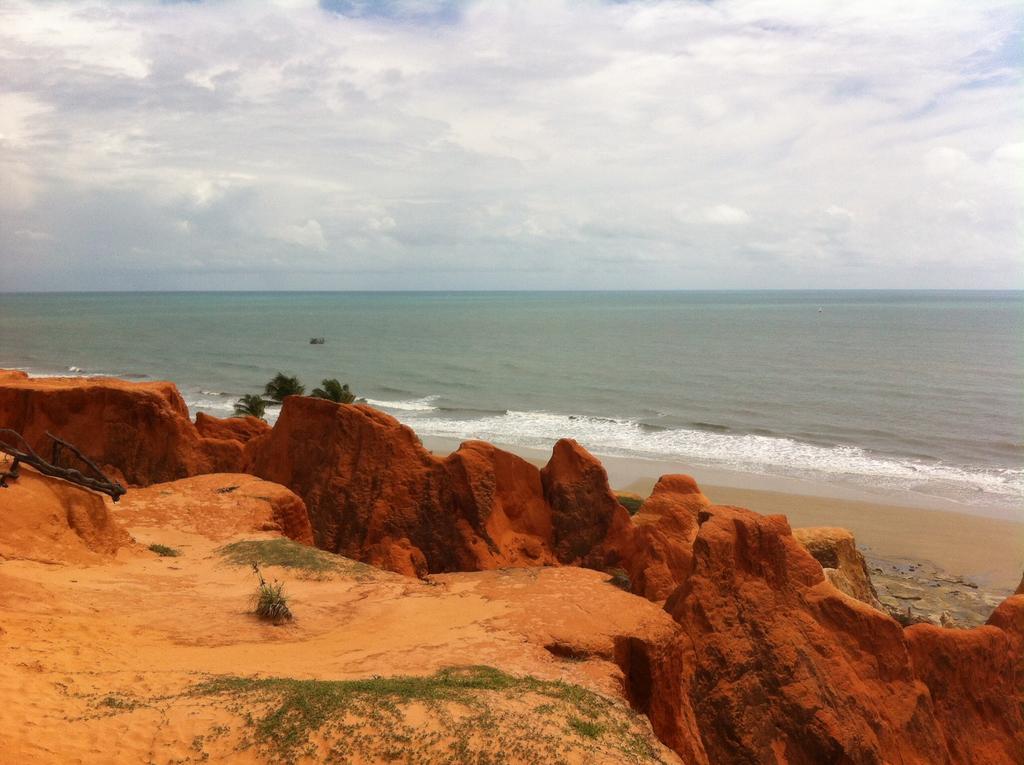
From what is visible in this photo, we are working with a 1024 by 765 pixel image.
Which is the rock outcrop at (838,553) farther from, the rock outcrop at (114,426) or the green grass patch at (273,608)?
the rock outcrop at (114,426)

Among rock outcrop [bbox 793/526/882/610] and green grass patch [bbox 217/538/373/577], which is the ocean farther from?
green grass patch [bbox 217/538/373/577]

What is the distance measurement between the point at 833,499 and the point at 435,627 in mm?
27932

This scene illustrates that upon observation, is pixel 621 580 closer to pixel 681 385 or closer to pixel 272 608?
pixel 272 608

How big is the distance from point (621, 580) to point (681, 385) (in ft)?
170

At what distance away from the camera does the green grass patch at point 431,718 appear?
891 centimetres

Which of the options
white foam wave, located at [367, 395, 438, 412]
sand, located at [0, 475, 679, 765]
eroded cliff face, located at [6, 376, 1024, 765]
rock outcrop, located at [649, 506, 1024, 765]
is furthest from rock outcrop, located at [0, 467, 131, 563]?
white foam wave, located at [367, 395, 438, 412]

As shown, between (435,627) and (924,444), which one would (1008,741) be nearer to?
(435,627)

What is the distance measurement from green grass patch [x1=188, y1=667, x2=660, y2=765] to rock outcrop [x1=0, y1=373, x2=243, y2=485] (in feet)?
47.9

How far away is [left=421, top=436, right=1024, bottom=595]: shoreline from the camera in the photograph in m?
29.4

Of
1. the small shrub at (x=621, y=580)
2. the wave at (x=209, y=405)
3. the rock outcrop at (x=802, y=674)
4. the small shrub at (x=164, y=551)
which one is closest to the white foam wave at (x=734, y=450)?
the wave at (x=209, y=405)

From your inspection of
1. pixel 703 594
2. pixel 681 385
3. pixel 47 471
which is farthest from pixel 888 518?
pixel 681 385

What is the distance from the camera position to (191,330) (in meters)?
133

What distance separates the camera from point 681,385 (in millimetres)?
68062

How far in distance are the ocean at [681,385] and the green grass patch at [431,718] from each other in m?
32.5
